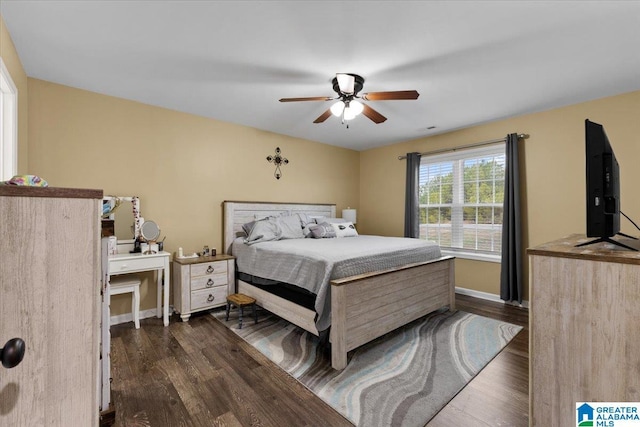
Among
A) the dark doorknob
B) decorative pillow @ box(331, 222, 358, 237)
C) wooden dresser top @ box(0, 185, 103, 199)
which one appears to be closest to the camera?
the dark doorknob

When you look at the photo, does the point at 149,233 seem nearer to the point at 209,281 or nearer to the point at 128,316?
the point at 209,281

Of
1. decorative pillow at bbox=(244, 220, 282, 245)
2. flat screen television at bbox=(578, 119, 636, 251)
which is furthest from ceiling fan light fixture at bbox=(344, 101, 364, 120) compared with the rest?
decorative pillow at bbox=(244, 220, 282, 245)

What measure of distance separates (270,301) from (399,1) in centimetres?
270

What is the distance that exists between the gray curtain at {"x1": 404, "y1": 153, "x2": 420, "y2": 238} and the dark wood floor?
7.13 feet

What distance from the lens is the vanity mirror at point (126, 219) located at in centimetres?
303

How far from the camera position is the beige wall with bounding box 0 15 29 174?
1975mm

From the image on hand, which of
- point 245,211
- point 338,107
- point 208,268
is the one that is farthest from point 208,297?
point 338,107

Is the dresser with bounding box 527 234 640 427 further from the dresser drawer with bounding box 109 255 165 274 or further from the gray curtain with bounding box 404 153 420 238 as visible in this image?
the gray curtain with bounding box 404 153 420 238

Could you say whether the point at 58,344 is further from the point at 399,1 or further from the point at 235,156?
the point at 235,156

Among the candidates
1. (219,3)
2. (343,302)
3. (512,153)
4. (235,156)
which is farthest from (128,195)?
(512,153)

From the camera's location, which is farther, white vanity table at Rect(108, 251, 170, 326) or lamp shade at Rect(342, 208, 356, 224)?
lamp shade at Rect(342, 208, 356, 224)

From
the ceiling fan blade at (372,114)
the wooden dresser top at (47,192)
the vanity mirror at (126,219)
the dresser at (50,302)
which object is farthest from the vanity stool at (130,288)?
the ceiling fan blade at (372,114)

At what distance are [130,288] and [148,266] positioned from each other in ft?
0.84

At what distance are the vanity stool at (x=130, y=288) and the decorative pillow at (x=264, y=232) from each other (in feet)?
3.97
